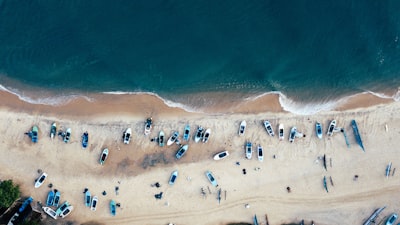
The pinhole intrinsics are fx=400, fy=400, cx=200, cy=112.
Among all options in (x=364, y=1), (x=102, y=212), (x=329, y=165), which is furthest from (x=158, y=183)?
(x=364, y=1)

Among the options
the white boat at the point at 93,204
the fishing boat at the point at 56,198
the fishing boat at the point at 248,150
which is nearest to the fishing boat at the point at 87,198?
the white boat at the point at 93,204

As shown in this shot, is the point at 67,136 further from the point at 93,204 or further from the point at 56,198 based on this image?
the point at 93,204

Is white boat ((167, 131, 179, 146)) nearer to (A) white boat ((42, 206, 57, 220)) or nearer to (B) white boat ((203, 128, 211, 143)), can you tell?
(B) white boat ((203, 128, 211, 143))

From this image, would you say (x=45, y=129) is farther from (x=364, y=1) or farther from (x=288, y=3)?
(x=364, y=1)

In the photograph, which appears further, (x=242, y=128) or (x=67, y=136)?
(x=242, y=128)

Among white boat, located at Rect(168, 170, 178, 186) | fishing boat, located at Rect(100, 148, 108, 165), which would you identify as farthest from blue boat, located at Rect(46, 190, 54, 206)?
white boat, located at Rect(168, 170, 178, 186)

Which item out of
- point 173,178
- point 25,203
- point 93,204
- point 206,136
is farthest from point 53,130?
point 206,136

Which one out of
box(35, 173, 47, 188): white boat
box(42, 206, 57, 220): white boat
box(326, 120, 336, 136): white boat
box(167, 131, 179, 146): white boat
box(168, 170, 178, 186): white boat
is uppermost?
box(326, 120, 336, 136): white boat
